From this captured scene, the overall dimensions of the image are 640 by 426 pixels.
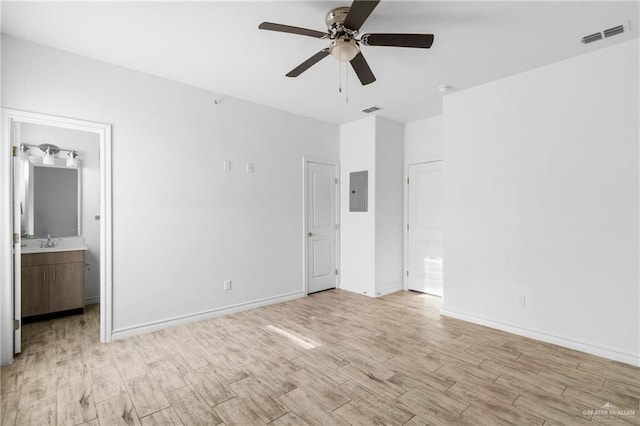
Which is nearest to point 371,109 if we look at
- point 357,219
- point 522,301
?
point 357,219

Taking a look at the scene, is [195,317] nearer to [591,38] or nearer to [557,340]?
[557,340]

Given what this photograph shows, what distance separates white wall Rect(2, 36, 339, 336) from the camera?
2.98 m

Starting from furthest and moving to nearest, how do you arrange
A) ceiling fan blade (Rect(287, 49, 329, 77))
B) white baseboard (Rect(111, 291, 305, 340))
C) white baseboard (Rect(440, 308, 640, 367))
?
1. white baseboard (Rect(111, 291, 305, 340))
2. white baseboard (Rect(440, 308, 640, 367))
3. ceiling fan blade (Rect(287, 49, 329, 77))

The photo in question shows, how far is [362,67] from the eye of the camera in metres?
2.54

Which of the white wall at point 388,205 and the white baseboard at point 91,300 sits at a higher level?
the white wall at point 388,205

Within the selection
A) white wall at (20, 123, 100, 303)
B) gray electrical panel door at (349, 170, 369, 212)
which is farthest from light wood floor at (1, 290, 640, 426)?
gray electrical panel door at (349, 170, 369, 212)

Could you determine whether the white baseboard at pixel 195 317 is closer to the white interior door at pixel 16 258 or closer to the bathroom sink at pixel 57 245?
the white interior door at pixel 16 258

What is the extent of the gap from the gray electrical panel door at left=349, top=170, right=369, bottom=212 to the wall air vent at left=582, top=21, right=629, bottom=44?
9.40 ft

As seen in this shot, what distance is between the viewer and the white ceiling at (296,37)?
2.28m

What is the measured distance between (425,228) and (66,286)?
5063mm

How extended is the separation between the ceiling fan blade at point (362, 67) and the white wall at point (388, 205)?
2177 millimetres

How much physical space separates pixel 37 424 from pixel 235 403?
121 cm

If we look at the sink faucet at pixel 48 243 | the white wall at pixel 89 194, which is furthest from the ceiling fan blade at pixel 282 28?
the sink faucet at pixel 48 243

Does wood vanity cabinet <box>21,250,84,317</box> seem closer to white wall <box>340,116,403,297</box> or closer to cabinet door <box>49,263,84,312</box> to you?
cabinet door <box>49,263,84,312</box>
